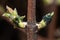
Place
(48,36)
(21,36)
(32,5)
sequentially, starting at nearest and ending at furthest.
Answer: (32,5) → (21,36) → (48,36)

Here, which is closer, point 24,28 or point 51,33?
point 24,28

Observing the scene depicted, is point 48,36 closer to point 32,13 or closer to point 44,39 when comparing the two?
point 44,39

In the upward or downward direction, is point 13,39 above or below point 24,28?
below

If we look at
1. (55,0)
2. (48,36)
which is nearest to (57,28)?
(48,36)

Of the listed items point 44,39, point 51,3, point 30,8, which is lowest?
point 44,39

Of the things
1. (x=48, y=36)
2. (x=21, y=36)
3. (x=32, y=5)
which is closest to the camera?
(x=32, y=5)

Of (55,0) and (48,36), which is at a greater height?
(55,0)

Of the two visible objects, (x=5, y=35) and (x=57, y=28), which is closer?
(x=5, y=35)

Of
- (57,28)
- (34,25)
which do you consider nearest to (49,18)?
(34,25)

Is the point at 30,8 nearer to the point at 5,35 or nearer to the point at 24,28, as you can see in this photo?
the point at 24,28
